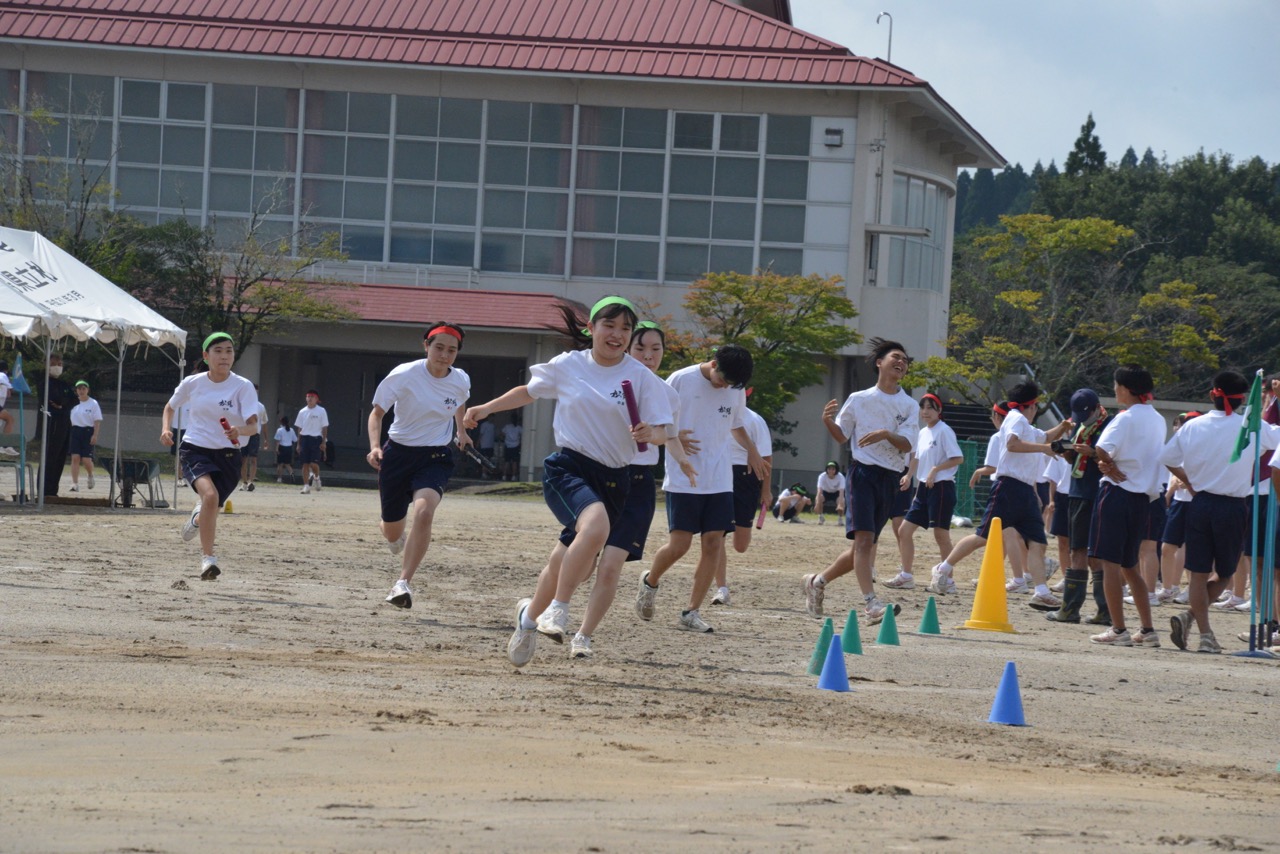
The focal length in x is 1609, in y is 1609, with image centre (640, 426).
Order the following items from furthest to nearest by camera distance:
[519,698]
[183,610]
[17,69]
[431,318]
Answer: [17,69] → [431,318] → [183,610] → [519,698]

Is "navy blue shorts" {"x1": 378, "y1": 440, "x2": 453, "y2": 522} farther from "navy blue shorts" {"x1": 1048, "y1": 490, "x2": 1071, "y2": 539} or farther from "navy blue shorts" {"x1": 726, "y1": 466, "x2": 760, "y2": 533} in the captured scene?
"navy blue shorts" {"x1": 1048, "y1": 490, "x2": 1071, "y2": 539}

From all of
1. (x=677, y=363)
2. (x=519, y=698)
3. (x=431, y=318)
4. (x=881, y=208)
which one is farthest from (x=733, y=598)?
(x=881, y=208)

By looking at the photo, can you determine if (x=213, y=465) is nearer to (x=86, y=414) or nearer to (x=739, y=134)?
(x=86, y=414)

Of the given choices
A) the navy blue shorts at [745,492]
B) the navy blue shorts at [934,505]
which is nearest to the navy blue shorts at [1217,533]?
the navy blue shorts at [745,492]

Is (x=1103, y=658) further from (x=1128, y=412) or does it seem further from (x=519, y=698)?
(x=519, y=698)

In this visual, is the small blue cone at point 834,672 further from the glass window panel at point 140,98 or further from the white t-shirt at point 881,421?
the glass window panel at point 140,98

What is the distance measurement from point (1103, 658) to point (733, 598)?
379 cm

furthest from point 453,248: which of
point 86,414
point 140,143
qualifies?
point 86,414

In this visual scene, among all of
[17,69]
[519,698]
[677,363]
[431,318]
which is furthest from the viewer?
[17,69]

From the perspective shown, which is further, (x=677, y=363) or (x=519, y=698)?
(x=677, y=363)

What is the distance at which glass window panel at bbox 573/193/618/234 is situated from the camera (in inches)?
1768

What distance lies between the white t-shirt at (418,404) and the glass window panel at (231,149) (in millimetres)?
35881

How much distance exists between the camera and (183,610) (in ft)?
33.0

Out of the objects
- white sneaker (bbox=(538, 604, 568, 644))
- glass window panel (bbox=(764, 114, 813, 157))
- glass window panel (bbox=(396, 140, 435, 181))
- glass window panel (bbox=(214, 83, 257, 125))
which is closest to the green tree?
glass window panel (bbox=(764, 114, 813, 157))
